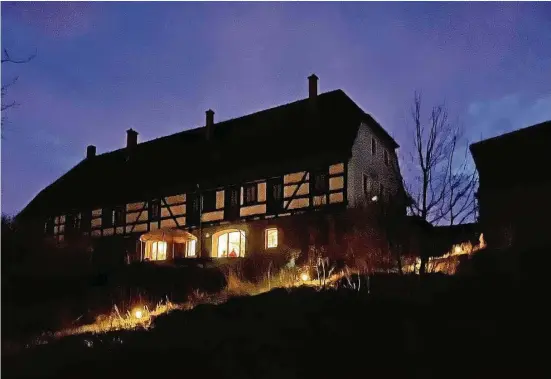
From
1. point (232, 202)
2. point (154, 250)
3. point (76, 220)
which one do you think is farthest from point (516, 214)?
point (76, 220)

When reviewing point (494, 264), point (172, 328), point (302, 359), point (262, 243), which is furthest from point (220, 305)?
point (262, 243)

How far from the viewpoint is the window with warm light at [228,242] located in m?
27.0

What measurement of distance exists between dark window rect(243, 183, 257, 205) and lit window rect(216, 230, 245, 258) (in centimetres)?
133

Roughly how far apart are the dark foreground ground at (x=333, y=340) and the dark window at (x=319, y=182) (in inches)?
469

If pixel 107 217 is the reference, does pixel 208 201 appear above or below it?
above

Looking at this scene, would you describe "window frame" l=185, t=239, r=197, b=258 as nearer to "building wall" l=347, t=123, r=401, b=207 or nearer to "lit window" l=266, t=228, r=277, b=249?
"lit window" l=266, t=228, r=277, b=249

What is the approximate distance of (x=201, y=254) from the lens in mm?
27516

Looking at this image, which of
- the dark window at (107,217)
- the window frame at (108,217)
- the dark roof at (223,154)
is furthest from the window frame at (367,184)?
the dark window at (107,217)

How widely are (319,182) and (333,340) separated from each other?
1484 cm

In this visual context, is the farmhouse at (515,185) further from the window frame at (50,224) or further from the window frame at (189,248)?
the window frame at (50,224)

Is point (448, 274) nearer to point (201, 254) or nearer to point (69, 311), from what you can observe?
point (69, 311)

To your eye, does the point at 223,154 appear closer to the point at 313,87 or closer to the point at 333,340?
the point at 313,87

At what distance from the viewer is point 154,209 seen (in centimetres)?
3072

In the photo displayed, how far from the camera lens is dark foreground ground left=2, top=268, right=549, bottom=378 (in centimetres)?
993
